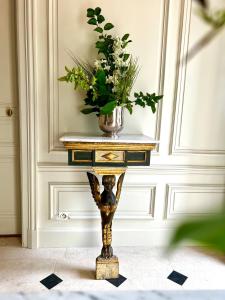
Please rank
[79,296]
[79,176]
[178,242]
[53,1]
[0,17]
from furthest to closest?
1. [79,176]
2. [0,17]
3. [53,1]
4. [79,296]
5. [178,242]

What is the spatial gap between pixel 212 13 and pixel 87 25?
183 centimetres

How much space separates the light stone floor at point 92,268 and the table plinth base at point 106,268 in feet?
0.15

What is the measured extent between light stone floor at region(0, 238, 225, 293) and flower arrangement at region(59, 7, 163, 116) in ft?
3.65

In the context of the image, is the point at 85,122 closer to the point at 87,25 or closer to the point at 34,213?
the point at 87,25

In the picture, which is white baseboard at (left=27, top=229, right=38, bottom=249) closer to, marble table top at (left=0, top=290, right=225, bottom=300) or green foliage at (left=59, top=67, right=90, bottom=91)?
green foliage at (left=59, top=67, right=90, bottom=91)

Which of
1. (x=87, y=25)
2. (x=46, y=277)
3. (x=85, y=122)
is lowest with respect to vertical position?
(x=46, y=277)

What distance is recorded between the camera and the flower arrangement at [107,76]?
1672 millimetres

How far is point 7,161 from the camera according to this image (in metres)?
2.22

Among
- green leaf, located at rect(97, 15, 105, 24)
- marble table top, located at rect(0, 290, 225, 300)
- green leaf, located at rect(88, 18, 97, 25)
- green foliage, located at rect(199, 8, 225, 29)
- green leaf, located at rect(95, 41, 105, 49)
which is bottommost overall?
marble table top, located at rect(0, 290, 225, 300)

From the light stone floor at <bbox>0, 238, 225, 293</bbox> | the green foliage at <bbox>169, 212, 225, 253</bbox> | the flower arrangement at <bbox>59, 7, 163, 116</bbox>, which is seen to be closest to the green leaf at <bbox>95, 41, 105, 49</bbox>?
the flower arrangement at <bbox>59, 7, 163, 116</bbox>

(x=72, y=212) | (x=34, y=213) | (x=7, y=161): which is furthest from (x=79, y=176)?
(x=7, y=161)

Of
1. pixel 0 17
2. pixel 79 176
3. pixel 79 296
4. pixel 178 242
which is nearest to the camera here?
pixel 178 242

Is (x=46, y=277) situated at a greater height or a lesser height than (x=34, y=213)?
lesser

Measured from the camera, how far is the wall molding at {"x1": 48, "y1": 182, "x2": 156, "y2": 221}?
7.00ft
